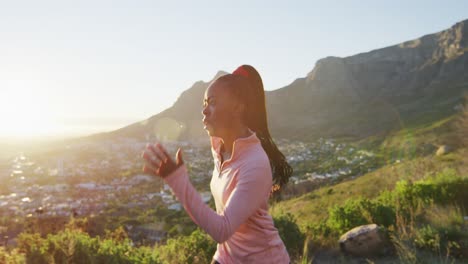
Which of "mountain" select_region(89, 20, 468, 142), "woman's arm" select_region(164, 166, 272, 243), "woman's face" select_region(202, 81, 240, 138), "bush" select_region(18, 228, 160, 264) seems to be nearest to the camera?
"woman's arm" select_region(164, 166, 272, 243)

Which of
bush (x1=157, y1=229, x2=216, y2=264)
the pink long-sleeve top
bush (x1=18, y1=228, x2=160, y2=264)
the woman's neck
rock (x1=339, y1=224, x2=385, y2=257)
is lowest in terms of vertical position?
rock (x1=339, y1=224, x2=385, y2=257)

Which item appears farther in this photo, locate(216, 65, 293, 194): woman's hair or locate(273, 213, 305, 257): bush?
locate(273, 213, 305, 257): bush

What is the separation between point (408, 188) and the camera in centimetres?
1022

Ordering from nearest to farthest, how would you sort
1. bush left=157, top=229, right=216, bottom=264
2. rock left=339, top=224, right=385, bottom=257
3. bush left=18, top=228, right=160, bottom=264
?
bush left=18, top=228, right=160, bottom=264 < bush left=157, top=229, right=216, bottom=264 < rock left=339, top=224, right=385, bottom=257

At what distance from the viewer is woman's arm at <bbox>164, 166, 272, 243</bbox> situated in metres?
1.70

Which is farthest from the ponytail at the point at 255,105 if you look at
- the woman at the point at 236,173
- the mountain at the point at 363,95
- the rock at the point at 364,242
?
the mountain at the point at 363,95

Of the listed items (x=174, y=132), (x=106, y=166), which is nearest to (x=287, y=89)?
(x=174, y=132)

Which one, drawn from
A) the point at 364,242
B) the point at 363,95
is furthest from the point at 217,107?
the point at 363,95

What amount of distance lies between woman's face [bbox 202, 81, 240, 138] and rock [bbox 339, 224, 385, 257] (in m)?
6.56

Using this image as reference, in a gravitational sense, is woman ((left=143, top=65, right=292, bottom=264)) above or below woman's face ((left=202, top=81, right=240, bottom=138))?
below

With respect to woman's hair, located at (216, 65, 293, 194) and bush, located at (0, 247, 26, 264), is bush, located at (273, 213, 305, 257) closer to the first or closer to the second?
bush, located at (0, 247, 26, 264)

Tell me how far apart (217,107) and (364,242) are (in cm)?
667

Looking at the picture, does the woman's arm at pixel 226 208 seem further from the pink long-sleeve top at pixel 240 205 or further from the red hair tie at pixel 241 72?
the red hair tie at pixel 241 72

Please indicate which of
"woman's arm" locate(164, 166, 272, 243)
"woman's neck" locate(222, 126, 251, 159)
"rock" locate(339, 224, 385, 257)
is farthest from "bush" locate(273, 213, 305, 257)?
"woman's arm" locate(164, 166, 272, 243)
